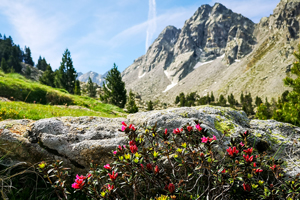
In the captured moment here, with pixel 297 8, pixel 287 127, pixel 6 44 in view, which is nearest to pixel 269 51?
pixel 297 8

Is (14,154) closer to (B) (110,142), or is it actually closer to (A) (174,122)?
(B) (110,142)

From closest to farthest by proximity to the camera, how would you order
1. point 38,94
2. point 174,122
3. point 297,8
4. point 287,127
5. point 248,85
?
point 174,122
point 287,127
point 38,94
point 248,85
point 297,8

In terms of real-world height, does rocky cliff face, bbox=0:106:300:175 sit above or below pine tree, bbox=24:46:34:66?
below

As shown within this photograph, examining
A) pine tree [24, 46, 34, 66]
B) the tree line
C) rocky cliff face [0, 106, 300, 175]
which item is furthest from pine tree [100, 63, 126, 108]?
pine tree [24, 46, 34, 66]

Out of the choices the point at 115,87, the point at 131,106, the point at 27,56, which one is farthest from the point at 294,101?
the point at 27,56

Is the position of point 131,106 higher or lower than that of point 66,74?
lower

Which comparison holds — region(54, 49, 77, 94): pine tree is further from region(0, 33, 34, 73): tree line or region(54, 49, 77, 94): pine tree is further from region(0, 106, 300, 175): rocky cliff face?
region(0, 33, 34, 73): tree line

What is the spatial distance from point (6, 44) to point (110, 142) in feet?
469

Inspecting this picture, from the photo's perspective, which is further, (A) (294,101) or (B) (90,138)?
(A) (294,101)

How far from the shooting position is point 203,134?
2.66 m

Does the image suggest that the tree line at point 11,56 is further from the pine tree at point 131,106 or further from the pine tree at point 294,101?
the pine tree at point 294,101

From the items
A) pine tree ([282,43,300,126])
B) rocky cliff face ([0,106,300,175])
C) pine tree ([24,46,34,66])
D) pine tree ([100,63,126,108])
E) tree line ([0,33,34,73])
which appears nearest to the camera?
rocky cliff face ([0,106,300,175])

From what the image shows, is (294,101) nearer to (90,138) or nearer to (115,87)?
(90,138)

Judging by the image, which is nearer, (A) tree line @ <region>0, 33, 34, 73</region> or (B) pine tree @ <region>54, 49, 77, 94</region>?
(B) pine tree @ <region>54, 49, 77, 94</region>
